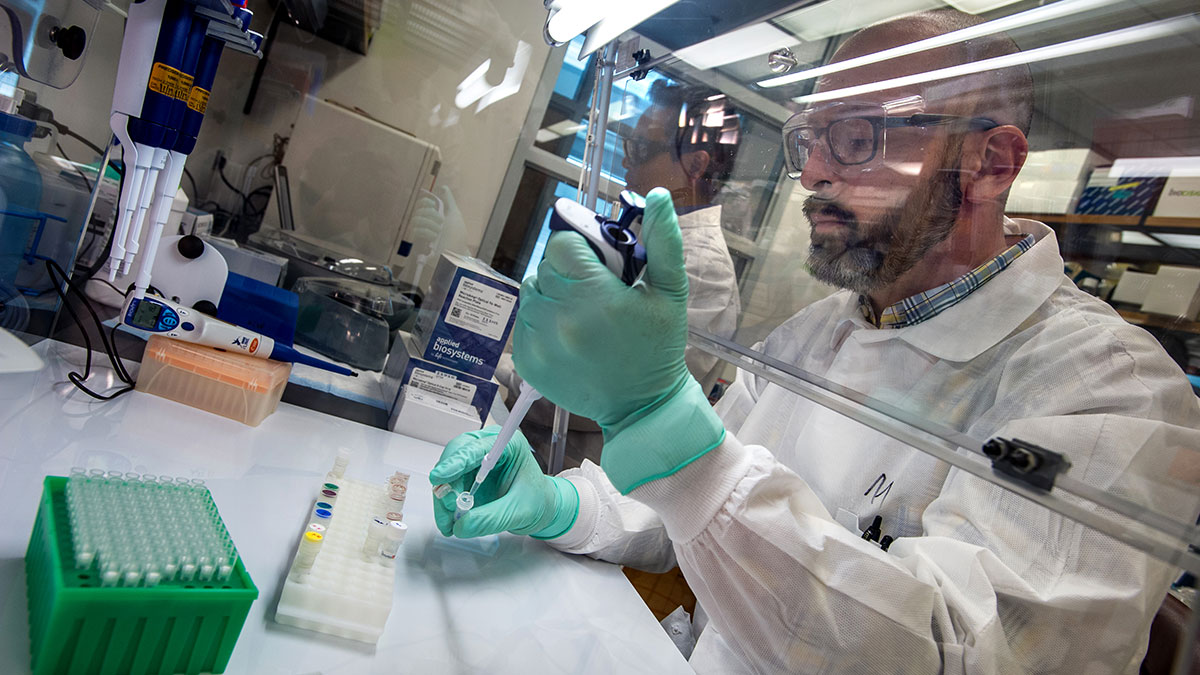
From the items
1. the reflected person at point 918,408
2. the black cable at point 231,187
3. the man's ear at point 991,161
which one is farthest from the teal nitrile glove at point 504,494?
the black cable at point 231,187

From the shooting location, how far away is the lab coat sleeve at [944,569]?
2.43ft

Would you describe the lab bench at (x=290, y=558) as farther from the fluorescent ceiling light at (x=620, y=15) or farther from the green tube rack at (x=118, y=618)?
the fluorescent ceiling light at (x=620, y=15)

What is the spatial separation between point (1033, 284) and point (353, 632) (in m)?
0.95

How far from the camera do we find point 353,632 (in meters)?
0.78

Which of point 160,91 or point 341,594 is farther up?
point 160,91

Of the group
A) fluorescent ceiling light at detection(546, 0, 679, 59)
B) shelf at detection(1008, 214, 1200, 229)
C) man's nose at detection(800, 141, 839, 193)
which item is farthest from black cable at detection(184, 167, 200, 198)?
shelf at detection(1008, 214, 1200, 229)

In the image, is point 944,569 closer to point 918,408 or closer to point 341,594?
point 918,408

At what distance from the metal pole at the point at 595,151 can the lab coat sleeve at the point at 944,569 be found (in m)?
0.73

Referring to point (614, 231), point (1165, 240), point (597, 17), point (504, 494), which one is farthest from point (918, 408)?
point (597, 17)

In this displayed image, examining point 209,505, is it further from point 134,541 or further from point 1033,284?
point 1033,284

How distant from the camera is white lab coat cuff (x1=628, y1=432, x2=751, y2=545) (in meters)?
0.88

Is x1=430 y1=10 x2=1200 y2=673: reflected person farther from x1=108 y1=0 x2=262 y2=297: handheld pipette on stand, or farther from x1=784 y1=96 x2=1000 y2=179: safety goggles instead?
x1=108 y1=0 x2=262 y2=297: handheld pipette on stand

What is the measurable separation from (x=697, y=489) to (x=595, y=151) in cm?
101

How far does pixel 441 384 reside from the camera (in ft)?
5.41
